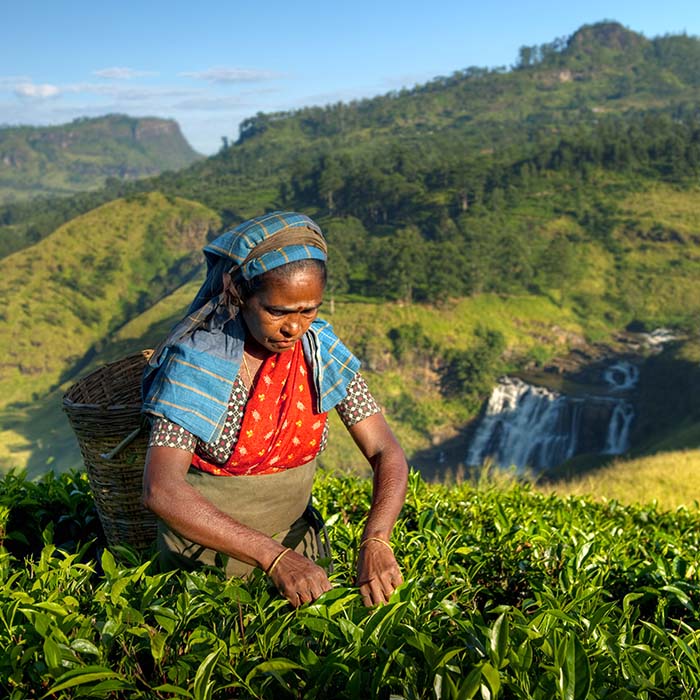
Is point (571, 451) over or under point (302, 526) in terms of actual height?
under

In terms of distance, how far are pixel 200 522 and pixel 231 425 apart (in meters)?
0.33

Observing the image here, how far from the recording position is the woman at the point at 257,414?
6.40 feet

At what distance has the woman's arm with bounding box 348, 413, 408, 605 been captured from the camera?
1981 millimetres

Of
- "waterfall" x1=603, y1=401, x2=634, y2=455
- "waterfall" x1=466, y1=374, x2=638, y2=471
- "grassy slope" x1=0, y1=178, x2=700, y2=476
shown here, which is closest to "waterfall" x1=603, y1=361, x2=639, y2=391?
"waterfall" x1=466, y1=374, x2=638, y2=471

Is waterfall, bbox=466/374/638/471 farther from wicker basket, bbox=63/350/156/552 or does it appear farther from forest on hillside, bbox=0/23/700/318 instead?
wicker basket, bbox=63/350/156/552

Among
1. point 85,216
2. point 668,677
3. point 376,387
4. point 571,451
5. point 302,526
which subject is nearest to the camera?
point 668,677

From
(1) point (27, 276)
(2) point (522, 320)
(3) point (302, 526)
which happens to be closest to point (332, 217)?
(2) point (522, 320)

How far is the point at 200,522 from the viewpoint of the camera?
1.92m

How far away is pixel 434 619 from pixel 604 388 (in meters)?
45.7

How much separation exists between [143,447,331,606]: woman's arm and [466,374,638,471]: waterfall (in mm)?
38231

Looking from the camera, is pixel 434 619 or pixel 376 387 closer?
pixel 434 619

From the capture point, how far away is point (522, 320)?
54594mm

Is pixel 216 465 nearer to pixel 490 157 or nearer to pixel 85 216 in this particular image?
pixel 490 157

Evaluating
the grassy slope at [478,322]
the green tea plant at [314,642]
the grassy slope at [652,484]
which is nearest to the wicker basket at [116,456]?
the green tea plant at [314,642]
